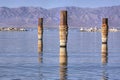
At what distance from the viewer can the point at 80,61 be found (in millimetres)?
61156

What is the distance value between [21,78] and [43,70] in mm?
6660

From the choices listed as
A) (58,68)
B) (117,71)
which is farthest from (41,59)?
(117,71)

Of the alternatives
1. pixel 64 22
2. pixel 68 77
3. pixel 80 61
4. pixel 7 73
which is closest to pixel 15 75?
pixel 7 73

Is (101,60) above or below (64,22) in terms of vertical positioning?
below

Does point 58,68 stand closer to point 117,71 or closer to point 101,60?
point 117,71

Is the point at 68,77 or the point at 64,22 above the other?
the point at 64,22

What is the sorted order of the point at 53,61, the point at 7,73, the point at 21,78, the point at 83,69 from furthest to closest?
the point at 53,61, the point at 83,69, the point at 7,73, the point at 21,78

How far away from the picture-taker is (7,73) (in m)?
47.0

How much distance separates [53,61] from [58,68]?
881 centimetres

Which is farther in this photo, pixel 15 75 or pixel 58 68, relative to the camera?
pixel 58 68

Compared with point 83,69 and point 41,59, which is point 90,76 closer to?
point 83,69

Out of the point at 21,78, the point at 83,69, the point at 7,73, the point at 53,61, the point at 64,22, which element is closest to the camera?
the point at 21,78

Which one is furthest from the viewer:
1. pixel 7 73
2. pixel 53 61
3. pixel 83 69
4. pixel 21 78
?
pixel 53 61

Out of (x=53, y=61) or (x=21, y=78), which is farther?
(x=53, y=61)
